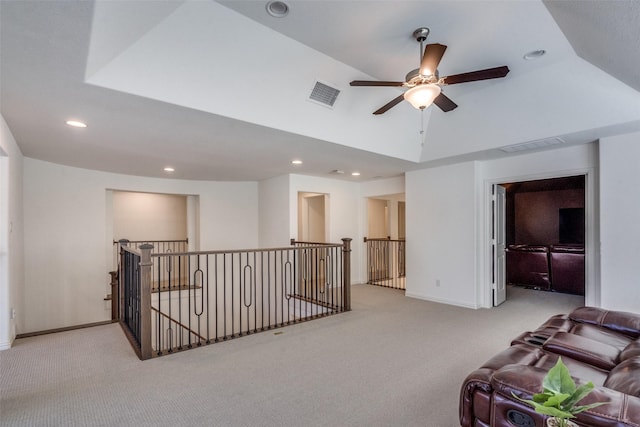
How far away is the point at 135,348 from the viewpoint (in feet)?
10.9

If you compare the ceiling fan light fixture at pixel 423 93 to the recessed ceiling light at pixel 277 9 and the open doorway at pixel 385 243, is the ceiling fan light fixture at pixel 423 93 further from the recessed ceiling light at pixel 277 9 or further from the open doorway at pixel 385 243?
the open doorway at pixel 385 243

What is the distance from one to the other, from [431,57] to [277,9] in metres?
1.24

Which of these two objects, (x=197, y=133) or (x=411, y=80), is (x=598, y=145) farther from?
(x=197, y=133)

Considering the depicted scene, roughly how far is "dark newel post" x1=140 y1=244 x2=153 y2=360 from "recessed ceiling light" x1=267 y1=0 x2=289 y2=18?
241 cm

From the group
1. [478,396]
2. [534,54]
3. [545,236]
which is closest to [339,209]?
[534,54]

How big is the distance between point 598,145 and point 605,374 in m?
3.41

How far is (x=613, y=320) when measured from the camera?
2.49 m

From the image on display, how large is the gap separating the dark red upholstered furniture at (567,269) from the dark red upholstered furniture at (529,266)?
0.12 m

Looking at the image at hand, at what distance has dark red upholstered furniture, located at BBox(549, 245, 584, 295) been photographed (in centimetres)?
603

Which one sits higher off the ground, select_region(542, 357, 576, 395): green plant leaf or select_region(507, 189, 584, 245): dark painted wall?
select_region(507, 189, 584, 245): dark painted wall

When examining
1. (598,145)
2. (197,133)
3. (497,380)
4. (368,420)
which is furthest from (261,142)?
(598,145)

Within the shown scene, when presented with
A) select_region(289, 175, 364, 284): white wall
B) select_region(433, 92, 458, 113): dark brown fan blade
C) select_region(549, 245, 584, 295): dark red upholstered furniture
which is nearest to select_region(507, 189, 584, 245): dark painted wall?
select_region(549, 245, 584, 295): dark red upholstered furniture

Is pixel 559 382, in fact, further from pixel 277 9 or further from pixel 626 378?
pixel 277 9

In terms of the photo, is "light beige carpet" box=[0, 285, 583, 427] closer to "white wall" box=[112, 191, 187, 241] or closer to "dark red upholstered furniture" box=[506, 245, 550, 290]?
"dark red upholstered furniture" box=[506, 245, 550, 290]
